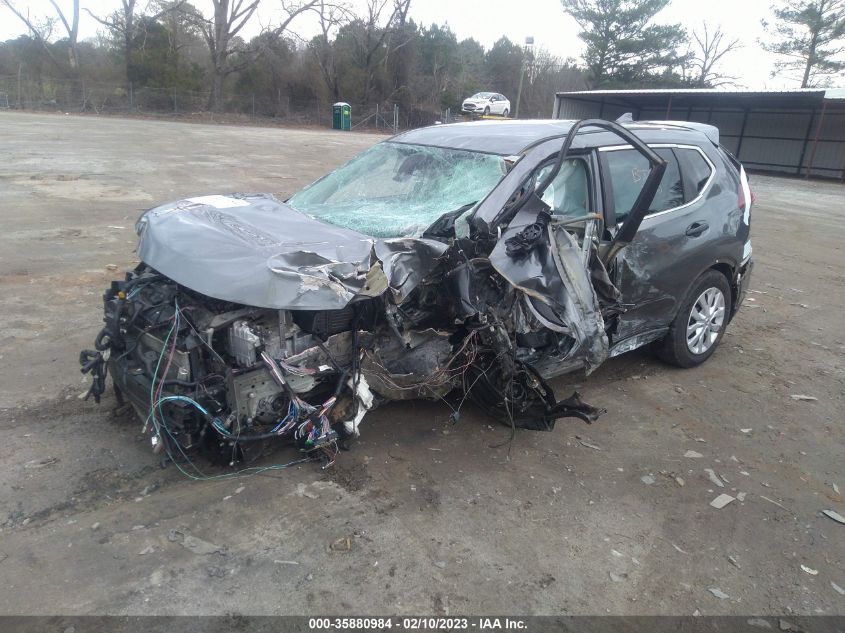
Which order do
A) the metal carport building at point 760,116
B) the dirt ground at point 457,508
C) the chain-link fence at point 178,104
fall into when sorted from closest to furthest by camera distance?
the dirt ground at point 457,508, the metal carport building at point 760,116, the chain-link fence at point 178,104

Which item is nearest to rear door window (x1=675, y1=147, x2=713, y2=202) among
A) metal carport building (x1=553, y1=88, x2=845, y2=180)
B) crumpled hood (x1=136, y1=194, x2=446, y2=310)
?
crumpled hood (x1=136, y1=194, x2=446, y2=310)

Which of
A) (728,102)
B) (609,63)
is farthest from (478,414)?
(609,63)

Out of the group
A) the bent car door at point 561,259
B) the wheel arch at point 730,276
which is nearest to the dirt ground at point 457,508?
the wheel arch at point 730,276

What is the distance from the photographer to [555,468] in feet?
11.7

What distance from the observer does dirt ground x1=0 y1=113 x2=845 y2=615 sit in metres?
2.58

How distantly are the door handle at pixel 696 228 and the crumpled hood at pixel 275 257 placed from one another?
7.46 ft

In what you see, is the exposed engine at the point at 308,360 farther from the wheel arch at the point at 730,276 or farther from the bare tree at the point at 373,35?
the bare tree at the point at 373,35

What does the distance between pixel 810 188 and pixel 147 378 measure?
24.8 meters

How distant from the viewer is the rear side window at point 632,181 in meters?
4.16

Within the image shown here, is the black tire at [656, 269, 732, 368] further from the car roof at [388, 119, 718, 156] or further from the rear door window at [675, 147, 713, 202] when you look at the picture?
the car roof at [388, 119, 718, 156]

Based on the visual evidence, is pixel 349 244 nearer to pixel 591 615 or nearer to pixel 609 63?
pixel 591 615

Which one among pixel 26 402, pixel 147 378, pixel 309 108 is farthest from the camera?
pixel 309 108

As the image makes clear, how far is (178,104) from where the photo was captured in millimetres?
37531

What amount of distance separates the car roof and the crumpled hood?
124cm
